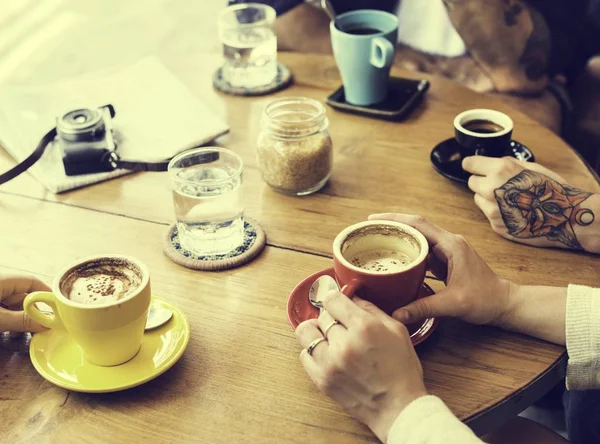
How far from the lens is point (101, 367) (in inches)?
34.0

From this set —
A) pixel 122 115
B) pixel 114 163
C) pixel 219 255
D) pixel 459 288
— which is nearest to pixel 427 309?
pixel 459 288

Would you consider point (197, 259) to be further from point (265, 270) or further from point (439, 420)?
point (439, 420)

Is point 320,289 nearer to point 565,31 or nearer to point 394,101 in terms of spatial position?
point 394,101

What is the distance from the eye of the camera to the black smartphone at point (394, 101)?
1.45 m

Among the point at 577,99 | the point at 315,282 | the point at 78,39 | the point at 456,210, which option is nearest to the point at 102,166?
the point at 315,282

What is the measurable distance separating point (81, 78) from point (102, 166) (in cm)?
36

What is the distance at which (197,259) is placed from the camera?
1.07 m

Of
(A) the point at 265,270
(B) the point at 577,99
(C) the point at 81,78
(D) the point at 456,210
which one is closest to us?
(A) the point at 265,270

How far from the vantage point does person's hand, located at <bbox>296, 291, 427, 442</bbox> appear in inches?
31.2

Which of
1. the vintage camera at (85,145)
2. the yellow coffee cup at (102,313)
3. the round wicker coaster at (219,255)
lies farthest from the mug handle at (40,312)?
the vintage camera at (85,145)

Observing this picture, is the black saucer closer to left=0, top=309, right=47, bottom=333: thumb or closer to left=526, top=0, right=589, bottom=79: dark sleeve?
left=0, top=309, right=47, bottom=333: thumb

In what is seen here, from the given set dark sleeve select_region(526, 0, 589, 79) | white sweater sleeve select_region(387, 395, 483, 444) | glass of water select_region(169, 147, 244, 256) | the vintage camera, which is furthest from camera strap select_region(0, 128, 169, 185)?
dark sleeve select_region(526, 0, 589, 79)

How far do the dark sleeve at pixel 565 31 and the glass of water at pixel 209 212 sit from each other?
1347mm

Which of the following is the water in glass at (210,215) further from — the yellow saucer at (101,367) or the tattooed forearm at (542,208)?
the tattooed forearm at (542,208)
